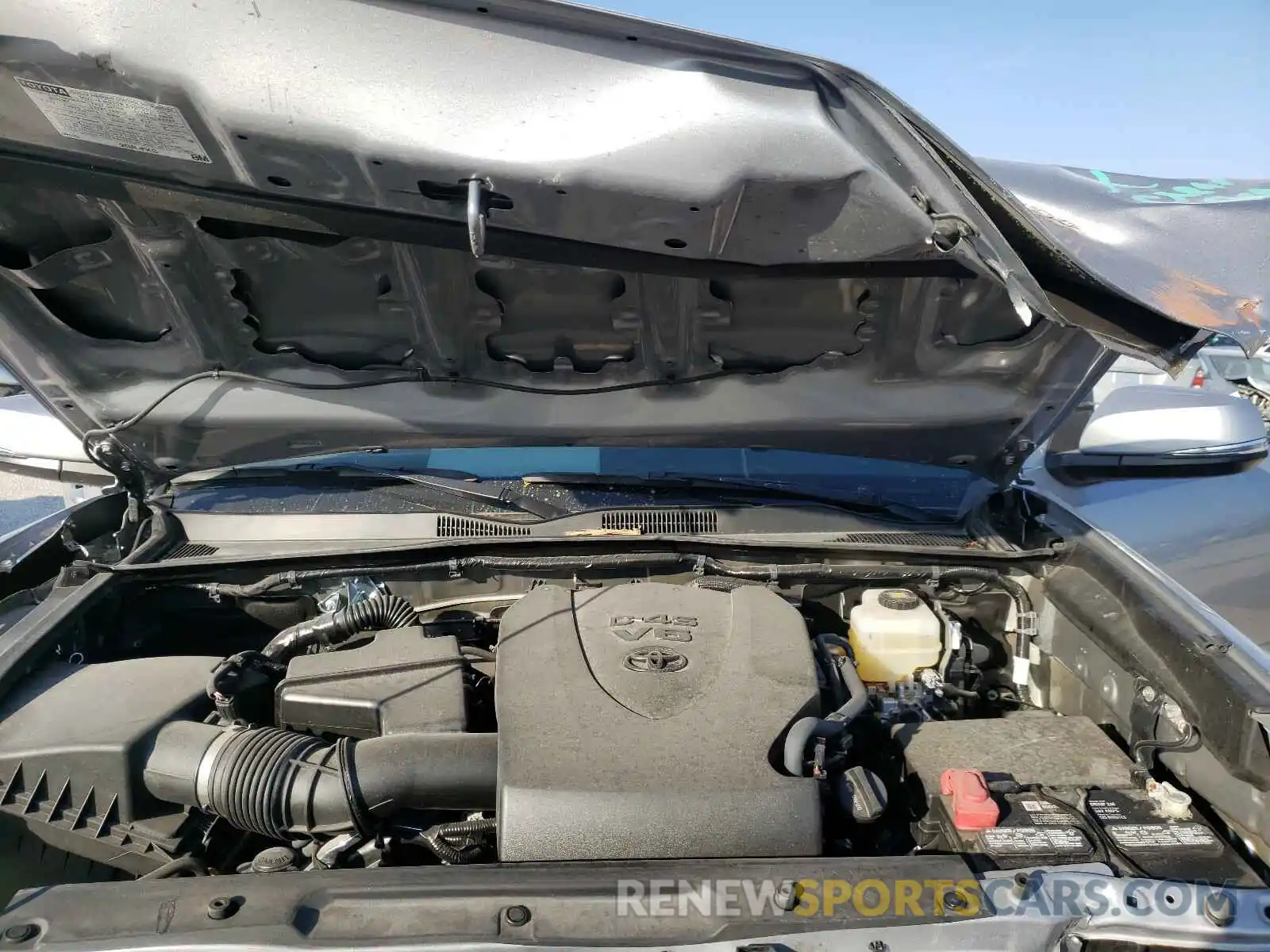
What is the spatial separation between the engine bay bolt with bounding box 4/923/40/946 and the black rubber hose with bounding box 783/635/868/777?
1.27 m

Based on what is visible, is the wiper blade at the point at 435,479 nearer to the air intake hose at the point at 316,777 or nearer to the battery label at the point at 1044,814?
the air intake hose at the point at 316,777

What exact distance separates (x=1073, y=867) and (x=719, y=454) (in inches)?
54.5

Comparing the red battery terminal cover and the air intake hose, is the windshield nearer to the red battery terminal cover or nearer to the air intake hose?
the air intake hose

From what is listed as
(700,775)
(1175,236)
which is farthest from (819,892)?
(1175,236)

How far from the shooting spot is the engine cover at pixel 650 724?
146 cm

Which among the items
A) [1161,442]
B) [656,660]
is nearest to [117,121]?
[656,660]

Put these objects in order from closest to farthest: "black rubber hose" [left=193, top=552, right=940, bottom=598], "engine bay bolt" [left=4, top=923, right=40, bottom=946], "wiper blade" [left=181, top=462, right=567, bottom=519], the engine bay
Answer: "engine bay bolt" [left=4, top=923, right=40, bottom=946]
the engine bay
"black rubber hose" [left=193, top=552, right=940, bottom=598]
"wiper blade" [left=181, top=462, right=567, bottom=519]

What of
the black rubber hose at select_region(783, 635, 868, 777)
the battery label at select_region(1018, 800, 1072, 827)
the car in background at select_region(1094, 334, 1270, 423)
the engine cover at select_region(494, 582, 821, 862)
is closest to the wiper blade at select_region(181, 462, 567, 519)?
the engine cover at select_region(494, 582, 821, 862)

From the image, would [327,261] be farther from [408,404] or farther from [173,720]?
[173,720]

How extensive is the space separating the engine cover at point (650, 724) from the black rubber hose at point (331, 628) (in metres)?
0.42

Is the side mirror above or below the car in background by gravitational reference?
below

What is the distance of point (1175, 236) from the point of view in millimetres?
1507

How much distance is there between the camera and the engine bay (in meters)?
1.49

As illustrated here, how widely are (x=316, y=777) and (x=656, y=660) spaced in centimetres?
73
